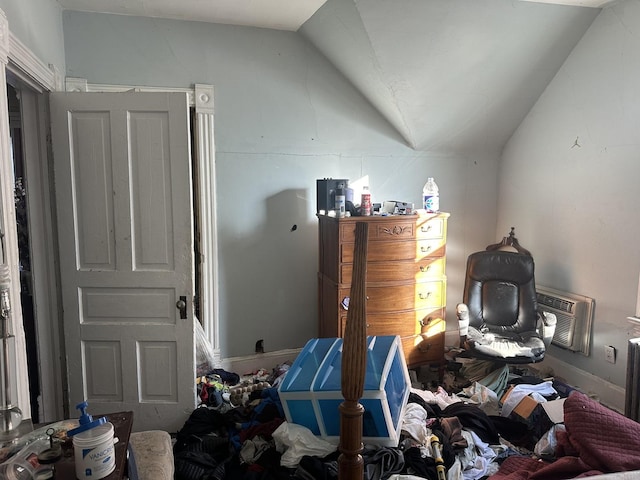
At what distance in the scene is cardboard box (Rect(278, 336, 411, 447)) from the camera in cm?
227

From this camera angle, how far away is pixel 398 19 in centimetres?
274

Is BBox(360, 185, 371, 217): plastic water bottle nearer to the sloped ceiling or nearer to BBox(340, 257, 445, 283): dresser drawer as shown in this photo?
BBox(340, 257, 445, 283): dresser drawer

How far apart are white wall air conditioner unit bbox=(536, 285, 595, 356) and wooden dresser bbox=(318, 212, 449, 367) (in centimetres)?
81

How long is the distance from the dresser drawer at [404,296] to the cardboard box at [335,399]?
632 mm

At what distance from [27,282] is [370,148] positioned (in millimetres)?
2507

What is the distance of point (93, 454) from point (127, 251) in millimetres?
1595

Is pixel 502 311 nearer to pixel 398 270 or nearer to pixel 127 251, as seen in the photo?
pixel 398 270

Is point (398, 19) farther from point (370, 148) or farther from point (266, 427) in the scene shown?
point (266, 427)

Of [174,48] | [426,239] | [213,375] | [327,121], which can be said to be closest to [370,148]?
[327,121]

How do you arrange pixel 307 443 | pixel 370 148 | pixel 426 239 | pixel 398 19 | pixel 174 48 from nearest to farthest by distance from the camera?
pixel 307 443 < pixel 398 19 < pixel 174 48 < pixel 426 239 < pixel 370 148

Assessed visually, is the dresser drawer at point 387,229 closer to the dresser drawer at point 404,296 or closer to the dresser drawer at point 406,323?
the dresser drawer at point 404,296

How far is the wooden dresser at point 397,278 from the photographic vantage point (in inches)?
126

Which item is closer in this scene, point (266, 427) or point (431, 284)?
point (266, 427)

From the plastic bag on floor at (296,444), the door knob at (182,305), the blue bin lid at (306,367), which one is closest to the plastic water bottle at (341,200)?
the blue bin lid at (306,367)
